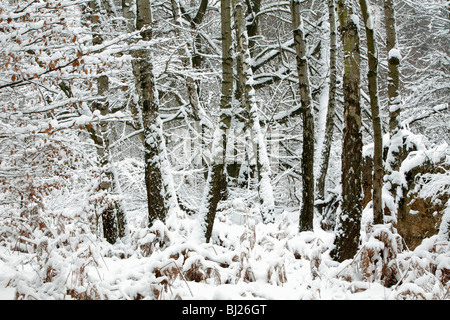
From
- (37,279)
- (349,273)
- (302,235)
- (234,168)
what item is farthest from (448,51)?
(37,279)

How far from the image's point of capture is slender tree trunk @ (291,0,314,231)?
6852 millimetres

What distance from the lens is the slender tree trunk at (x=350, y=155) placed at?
4.55 meters

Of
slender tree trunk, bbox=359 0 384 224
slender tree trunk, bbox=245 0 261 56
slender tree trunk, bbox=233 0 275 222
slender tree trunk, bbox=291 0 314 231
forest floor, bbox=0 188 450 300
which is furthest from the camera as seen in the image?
slender tree trunk, bbox=245 0 261 56

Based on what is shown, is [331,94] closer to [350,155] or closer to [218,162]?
[218,162]

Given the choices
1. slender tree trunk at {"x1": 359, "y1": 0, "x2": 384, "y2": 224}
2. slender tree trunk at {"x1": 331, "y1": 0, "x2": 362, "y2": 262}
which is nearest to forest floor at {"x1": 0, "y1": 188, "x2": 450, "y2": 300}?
slender tree trunk at {"x1": 331, "y1": 0, "x2": 362, "y2": 262}

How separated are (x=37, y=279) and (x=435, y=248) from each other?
178 inches

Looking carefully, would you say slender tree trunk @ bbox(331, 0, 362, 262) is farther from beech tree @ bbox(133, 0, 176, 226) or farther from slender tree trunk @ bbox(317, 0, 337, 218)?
slender tree trunk @ bbox(317, 0, 337, 218)

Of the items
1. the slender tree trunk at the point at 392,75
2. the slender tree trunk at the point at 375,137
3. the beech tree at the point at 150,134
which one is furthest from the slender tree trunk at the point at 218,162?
the slender tree trunk at the point at 392,75

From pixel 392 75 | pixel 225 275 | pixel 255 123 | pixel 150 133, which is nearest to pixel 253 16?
pixel 255 123

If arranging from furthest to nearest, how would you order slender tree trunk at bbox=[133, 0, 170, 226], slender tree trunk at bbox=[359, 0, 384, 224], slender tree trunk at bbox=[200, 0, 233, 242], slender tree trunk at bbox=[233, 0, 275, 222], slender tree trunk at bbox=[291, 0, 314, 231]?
slender tree trunk at bbox=[233, 0, 275, 222] → slender tree trunk at bbox=[291, 0, 314, 231] → slender tree trunk at bbox=[133, 0, 170, 226] → slender tree trunk at bbox=[200, 0, 233, 242] → slender tree trunk at bbox=[359, 0, 384, 224]

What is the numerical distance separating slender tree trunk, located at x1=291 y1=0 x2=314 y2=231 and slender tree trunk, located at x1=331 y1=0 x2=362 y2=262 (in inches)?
87.2

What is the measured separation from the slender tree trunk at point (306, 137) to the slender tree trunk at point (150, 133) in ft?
9.13
